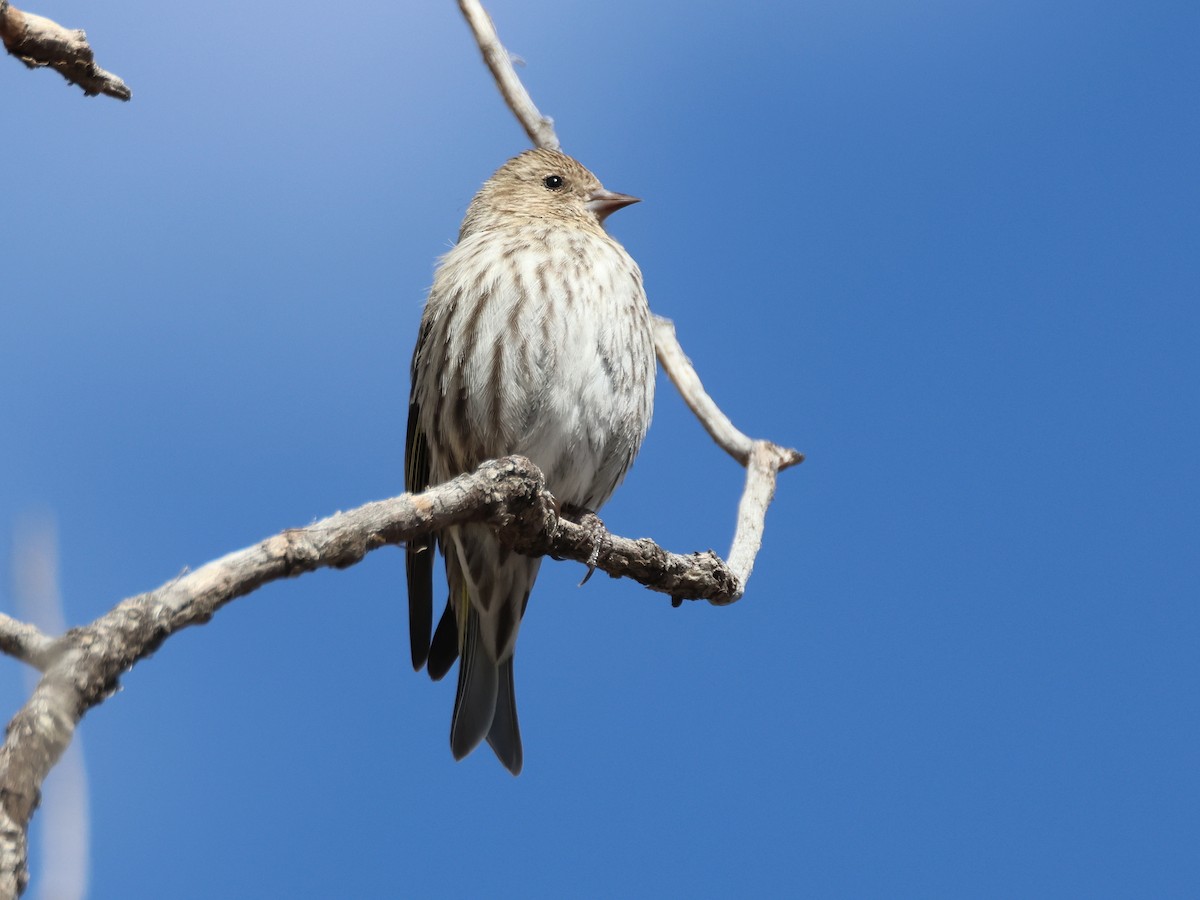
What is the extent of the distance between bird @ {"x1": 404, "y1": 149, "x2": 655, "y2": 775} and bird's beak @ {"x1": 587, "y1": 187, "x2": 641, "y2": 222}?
0.29 m

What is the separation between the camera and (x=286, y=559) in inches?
110

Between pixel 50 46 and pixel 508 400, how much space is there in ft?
7.12

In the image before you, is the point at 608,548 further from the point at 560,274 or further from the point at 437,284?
the point at 437,284

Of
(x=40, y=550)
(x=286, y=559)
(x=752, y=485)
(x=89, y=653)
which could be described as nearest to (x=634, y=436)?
(x=752, y=485)

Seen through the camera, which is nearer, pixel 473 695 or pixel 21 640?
pixel 21 640

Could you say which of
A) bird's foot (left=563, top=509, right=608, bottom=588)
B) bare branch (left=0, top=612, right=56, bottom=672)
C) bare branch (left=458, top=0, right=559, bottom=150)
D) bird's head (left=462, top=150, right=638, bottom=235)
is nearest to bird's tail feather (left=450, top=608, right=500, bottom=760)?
bird's foot (left=563, top=509, right=608, bottom=588)

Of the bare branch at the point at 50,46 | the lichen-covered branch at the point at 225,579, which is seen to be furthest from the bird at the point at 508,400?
the bare branch at the point at 50,46

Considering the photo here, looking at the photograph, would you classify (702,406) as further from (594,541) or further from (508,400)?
(594,541)

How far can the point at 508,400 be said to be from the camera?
5055mm

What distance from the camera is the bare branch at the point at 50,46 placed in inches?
135

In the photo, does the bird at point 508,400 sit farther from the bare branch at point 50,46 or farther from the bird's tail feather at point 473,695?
the bare branch at point 50,46

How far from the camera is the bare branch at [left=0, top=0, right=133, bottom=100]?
3420 mm

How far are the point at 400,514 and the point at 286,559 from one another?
1.53 feet

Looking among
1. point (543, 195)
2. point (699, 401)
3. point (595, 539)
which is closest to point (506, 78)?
point (543, 195)
